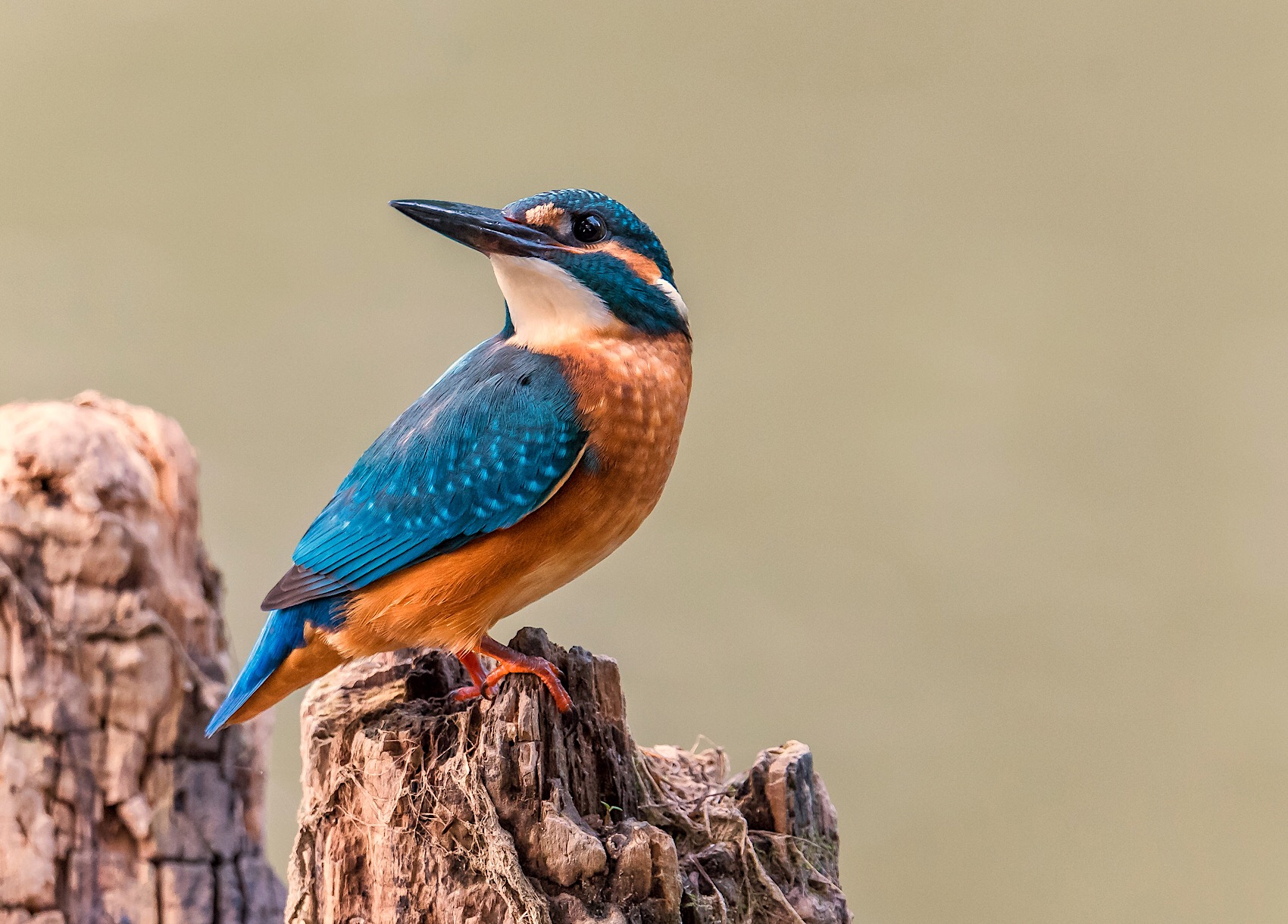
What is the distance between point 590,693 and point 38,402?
190 cm

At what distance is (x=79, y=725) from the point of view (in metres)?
3.38

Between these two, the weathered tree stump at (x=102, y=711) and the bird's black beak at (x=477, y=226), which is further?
the weathered tree stump at (x=102, y=711)

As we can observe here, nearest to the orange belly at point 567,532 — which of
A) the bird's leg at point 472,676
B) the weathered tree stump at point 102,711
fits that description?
the bird's leg at point 472,676

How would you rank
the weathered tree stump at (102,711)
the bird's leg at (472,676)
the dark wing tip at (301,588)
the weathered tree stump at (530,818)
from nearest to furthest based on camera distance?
the weathered tree stump at (530,818), the dark wing tip at (301,588), the bird's leg at (472,676), the weathered tree stump at (102,711)

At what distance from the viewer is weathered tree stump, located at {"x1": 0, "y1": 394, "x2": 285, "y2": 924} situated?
3.30 m

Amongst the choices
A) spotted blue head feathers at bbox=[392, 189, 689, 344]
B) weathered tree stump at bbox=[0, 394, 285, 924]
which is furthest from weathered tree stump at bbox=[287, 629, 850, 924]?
spotted blue head feathers at bbox=[392, 189, 689, 344]

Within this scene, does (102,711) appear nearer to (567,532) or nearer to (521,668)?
(521,668)

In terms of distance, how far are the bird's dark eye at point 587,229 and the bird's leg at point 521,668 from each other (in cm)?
95

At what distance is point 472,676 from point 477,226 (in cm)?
110

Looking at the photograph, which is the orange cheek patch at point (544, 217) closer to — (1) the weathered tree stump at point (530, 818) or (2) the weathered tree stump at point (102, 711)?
(1) the weathered tree stump at point (530, 818)

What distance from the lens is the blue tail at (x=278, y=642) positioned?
9.37ft

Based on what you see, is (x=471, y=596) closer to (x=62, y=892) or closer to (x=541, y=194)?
(x=541, y=194)

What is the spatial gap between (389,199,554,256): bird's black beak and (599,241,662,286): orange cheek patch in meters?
0.15

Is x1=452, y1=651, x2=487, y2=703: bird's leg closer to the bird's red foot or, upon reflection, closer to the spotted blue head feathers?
the bird's red foot
